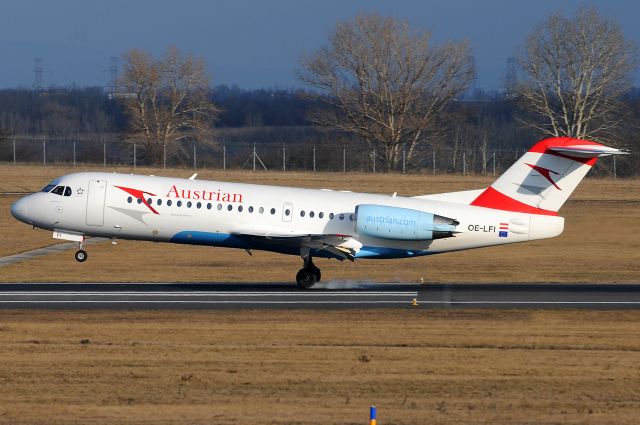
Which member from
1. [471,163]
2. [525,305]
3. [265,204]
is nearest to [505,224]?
[525,305]

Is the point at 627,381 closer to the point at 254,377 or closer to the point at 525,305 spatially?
the point at 254,377

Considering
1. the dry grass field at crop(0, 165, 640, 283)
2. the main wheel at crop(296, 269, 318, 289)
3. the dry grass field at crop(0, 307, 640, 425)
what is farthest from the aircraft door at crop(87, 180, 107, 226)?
the main wheel at crop(296, 269, 318, 289)

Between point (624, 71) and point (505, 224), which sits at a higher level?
point (624, 71)

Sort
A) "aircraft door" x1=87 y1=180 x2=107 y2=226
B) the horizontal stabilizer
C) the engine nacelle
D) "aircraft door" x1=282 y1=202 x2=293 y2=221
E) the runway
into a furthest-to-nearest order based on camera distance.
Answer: "aircraft door" x1=87 y1=180 x2=107 y2=226, "aircraft door" x1=282 y1=202 x2=293 y2=221, the engine nacelle, the horizontal stabilizer, the runway

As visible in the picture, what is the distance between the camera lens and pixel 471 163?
293 ft

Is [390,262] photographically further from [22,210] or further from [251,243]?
[22,210]

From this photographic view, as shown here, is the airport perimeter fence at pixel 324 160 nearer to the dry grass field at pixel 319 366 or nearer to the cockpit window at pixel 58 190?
the cockpit window at pixel 58 190

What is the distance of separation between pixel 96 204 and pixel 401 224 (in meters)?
9.20

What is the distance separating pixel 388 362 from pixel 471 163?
224 ft

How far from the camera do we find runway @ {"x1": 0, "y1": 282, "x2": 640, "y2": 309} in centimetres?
3011

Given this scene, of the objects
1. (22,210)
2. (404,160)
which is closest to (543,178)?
(22,210)

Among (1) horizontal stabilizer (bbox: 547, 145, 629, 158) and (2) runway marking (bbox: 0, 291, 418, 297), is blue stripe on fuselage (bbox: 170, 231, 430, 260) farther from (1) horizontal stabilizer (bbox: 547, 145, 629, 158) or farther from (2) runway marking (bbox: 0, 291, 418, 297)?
(1) horizontal stabilizer (bbox: 547, 145, 629, 158)

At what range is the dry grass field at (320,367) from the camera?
61.3 ft

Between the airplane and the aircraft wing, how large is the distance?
0.10 feet
